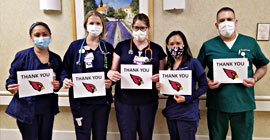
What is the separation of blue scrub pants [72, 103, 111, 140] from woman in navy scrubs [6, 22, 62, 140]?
0.28 meters

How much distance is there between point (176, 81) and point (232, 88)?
574 mm

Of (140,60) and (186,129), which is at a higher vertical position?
(140,60)

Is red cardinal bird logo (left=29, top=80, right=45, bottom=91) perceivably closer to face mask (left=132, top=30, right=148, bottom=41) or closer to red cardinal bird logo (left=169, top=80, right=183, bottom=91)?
face mask (left=132, top=30, right=148, bottom=41)

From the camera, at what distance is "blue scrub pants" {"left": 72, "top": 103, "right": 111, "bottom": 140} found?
1861 millimetres

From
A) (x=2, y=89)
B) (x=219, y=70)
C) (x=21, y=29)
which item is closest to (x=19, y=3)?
(x=21, y=29)

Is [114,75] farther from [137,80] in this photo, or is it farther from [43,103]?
[43,103]

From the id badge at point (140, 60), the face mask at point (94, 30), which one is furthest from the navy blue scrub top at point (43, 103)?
the id badge at point (140, 60)

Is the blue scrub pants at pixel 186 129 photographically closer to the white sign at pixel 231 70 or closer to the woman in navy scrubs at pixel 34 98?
the white sign at pixel 231 70

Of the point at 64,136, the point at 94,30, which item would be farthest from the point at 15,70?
the point at 64,136

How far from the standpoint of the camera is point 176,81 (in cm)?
169

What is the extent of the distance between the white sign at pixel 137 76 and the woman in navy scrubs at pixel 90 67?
193 mm

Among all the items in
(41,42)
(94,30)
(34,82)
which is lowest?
(34,82)

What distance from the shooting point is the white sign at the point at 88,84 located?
179 centimetres

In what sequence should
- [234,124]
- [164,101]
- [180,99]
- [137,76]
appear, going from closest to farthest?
[180,99] → [137,76] → [234,124] → [164,101]
